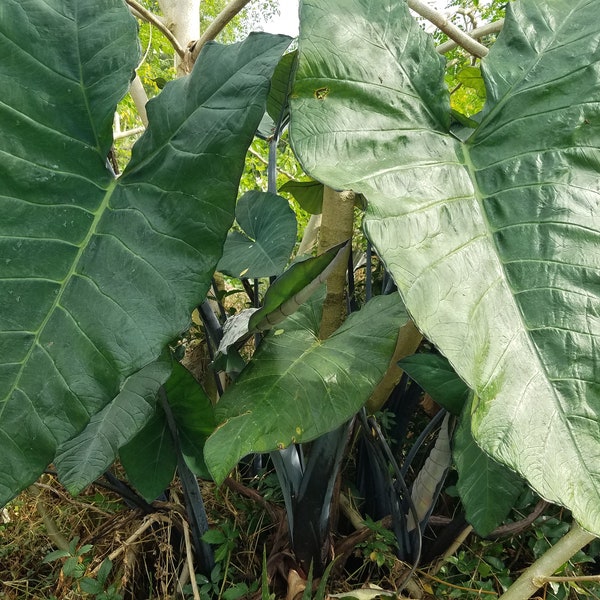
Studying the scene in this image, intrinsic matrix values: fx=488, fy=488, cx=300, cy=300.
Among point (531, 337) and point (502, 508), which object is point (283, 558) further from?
point (531, 337)

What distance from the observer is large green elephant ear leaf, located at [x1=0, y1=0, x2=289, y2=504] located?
1.84 ft

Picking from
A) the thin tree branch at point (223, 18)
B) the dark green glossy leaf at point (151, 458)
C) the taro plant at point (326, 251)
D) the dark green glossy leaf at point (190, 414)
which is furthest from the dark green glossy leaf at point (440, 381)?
the thin tree branch at point (223, 18)

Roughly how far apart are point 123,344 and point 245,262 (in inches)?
15.5

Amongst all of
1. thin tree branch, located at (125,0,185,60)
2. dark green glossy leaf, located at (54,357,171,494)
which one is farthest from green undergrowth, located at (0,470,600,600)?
thin tree branch, located at (125,0,185,60)

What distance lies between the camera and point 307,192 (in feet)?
4.32

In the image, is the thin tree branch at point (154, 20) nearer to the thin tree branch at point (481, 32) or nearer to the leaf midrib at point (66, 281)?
the thin tree branch at point (481, 32)

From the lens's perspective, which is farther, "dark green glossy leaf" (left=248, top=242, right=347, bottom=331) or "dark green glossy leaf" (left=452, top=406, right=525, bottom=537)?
"dark green glossy leaf" (left=452, top=406, right=525, bottom=537)

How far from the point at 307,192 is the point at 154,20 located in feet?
1.99

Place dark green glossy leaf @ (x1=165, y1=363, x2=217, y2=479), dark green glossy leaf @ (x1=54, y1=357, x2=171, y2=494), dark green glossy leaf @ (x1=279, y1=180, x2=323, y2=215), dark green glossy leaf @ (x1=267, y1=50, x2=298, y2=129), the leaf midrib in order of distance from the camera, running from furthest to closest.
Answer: dark green glossy leaf @ (x1=279, y1=180, x2=323, y2=215) < dark green glossy leaf @ (x1=267, y1=50, x2=298, y2=129) < dark green glossy leaf @ (x1=165, y1=363, x2=217, y2=479) < dark green glossy leaf @ (x1=54, y1=357, x2=171, y2=494) < the leaf midrib

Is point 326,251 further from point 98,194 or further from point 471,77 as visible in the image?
point 471,77

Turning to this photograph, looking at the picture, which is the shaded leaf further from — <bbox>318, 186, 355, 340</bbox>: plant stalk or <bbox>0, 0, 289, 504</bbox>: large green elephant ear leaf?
<bbox>0, 0, 289, 504</bbox>: large green elephant ear leaf

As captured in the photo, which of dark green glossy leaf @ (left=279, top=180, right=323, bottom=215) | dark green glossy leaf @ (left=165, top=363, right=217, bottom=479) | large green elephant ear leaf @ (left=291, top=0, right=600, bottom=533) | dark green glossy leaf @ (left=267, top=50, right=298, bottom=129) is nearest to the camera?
large green elephant ear leaf @ (left=291, top=0, right=600, bottom=533)

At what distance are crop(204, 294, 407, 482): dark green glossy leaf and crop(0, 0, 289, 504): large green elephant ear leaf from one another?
6.1 inches

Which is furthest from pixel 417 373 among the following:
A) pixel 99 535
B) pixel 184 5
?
pixel 184 5
